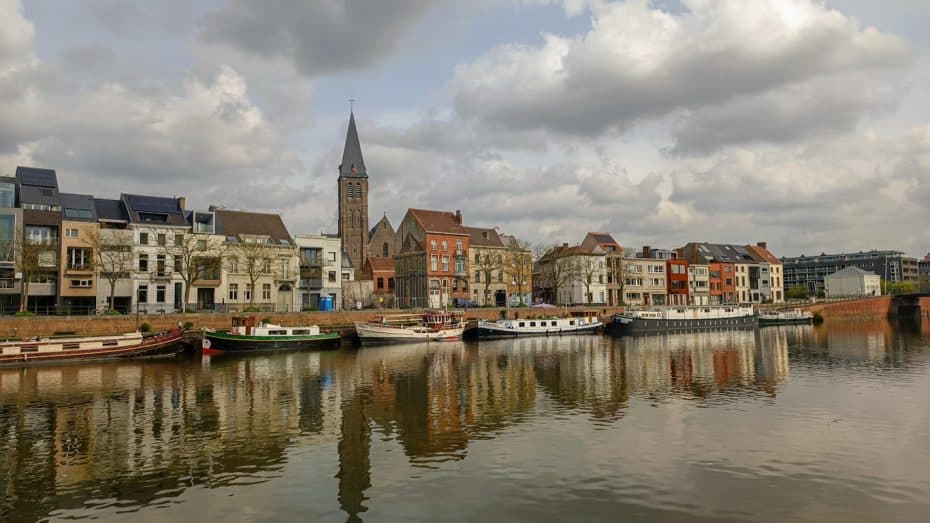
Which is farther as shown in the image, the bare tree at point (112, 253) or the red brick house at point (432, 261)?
the red brick house at point (432, 261)

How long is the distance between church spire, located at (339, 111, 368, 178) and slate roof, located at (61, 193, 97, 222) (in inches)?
2495

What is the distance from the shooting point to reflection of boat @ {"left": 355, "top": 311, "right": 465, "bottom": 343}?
62.4m

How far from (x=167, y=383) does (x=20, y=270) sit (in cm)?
3474

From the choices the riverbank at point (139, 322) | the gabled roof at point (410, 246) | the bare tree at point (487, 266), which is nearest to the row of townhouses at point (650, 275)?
the bare tree at point (487, 266)

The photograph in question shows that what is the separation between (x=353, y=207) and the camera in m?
124

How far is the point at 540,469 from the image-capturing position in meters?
17.6

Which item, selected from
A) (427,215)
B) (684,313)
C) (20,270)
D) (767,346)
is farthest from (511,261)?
(20,270)

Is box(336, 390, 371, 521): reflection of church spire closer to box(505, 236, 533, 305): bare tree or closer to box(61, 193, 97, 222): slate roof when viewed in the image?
box(61, 193, 97, 222): slate roof

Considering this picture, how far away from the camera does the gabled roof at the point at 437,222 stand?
9094 cm

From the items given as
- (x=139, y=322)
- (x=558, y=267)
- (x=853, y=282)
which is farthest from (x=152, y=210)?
(x=853, y=282)

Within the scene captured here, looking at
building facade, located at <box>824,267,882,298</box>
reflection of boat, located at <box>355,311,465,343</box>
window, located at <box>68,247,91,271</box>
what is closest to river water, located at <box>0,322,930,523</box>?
reflection of boat, located at <box>355,311,465,343</box>

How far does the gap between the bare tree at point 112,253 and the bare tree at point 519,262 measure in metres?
49.3

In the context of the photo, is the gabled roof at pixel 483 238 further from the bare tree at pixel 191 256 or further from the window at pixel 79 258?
the window at pixel 79 258

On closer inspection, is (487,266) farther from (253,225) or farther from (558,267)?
(253,225)
